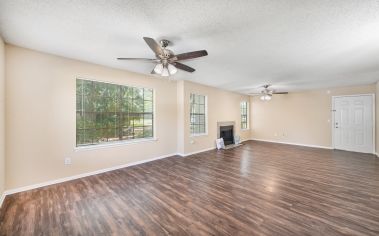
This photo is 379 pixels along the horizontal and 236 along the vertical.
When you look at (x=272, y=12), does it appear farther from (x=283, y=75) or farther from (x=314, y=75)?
(x=314, y=75)

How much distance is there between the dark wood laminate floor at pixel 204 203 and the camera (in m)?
1.88

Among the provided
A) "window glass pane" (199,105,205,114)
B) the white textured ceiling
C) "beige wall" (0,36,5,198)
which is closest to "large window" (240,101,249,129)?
"window glass pane" (199,105,205,114)

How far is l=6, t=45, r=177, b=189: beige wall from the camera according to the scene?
270 cm

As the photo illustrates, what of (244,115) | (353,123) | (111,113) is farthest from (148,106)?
(353,123)

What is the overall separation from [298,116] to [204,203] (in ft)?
21.4

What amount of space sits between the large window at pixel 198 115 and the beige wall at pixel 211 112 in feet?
0.61

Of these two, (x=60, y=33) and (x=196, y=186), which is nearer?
(x=60, y=33)

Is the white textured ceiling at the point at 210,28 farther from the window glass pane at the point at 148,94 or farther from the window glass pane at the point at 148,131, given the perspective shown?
the window glass pane at the point at 148,131

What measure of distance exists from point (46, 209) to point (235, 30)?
3532 millimetres

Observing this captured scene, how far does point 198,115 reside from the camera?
5965 millimetres

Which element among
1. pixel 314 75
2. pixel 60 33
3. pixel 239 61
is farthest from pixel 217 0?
pixel 314 75

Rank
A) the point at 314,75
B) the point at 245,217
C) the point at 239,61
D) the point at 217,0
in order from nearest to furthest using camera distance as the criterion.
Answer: the point at 217,0 < the point at 245,217 < the point at 239,61 < the point at 314,75

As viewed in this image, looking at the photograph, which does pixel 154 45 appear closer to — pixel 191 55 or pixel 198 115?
pixel 191 55

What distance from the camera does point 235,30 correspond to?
2160mm
